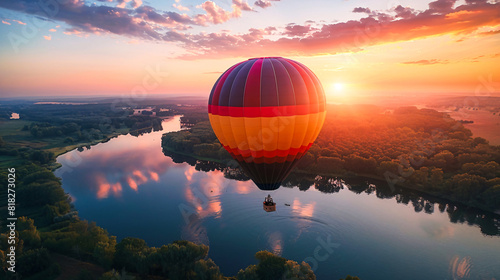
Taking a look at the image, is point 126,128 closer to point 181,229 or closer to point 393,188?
point 181,229

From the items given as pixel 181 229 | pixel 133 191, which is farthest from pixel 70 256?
pixel 133 191

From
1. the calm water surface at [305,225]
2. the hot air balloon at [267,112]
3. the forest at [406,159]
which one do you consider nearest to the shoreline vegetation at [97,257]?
the calm water surface at [305,225]

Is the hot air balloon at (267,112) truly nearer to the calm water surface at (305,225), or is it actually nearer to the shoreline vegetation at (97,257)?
the shoreline vegetation at (97,257)

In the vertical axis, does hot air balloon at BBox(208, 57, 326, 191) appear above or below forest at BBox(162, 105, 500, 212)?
above

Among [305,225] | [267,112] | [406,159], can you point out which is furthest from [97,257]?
[406,159]

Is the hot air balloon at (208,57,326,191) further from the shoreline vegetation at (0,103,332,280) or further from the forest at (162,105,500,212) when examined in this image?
the forest at (162,105,500,212)

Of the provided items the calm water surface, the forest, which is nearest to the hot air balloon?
the calm water surface

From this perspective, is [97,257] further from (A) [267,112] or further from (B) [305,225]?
(B) [305,225]
